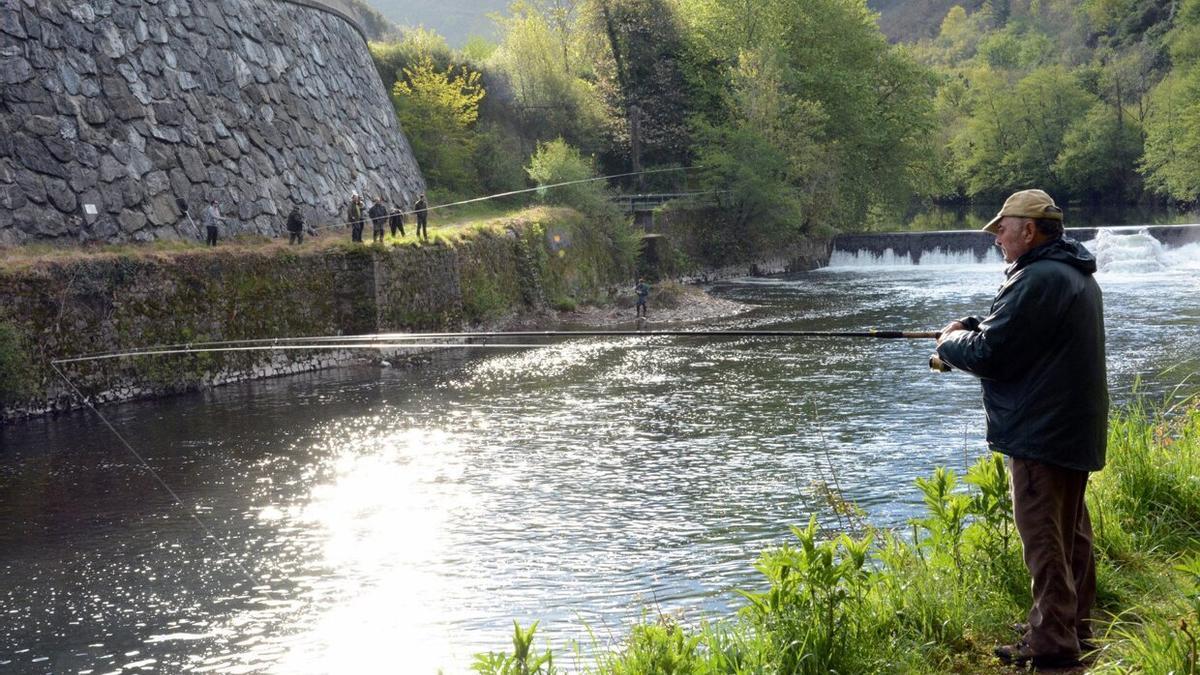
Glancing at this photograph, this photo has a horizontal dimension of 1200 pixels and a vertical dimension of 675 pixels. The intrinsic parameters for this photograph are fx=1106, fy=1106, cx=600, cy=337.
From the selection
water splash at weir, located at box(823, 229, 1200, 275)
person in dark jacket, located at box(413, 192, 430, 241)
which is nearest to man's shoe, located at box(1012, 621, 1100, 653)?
person in dark jacket, located at box(413, 192, 430, 241)

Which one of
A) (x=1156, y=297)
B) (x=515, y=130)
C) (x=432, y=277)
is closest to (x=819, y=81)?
(x=515, y=130)

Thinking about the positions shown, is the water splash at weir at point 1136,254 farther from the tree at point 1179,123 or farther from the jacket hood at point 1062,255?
the jacket hood at point 1062,255

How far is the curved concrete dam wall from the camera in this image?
75.0 ft

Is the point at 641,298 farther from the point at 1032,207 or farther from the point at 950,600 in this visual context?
the point at 1032,207

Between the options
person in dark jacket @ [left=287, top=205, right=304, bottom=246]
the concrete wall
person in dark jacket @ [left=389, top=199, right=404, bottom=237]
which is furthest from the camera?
person in dark jacket @ [left=389, top=199, right=404, bottom=237]

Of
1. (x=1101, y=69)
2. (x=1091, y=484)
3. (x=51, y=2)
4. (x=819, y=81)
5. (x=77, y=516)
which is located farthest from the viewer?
(x=1101, y=69)

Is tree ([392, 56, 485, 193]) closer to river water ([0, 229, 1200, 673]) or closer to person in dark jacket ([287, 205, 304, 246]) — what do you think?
person in dark jacket ([287, 205, 304, 246])

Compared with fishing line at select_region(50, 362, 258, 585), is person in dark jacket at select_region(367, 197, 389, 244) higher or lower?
higher

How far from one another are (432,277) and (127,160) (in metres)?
7.45

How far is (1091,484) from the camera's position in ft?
22.7

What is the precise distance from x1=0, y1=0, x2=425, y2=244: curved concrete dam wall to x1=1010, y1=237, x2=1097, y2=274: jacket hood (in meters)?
21.4

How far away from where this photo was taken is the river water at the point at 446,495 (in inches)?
364

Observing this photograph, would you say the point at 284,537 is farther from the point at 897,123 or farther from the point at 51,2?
the point at 897,123

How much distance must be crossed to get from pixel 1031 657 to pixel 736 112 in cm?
4532
